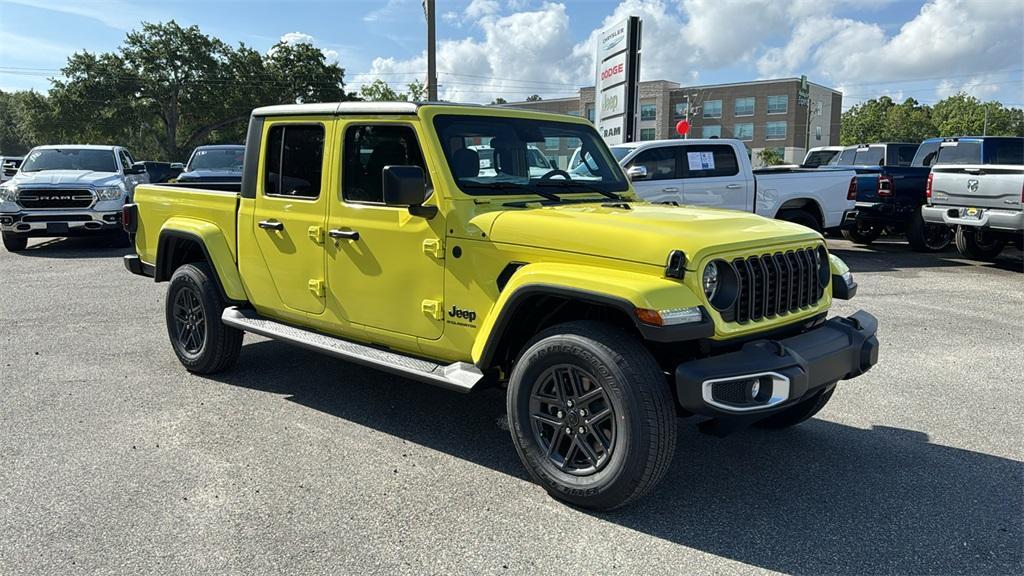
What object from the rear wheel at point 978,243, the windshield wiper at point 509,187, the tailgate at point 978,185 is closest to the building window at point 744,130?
the rear wheel at point 978,243

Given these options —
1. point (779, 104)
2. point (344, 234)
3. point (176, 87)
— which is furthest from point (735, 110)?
point (344, 234)

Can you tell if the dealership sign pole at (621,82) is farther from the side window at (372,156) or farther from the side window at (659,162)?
the side window at (372,156)

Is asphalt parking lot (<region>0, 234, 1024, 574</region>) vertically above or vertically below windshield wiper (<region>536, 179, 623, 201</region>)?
below

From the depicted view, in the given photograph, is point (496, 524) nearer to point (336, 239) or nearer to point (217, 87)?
point (336, 239)

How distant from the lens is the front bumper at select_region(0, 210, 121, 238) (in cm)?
1241

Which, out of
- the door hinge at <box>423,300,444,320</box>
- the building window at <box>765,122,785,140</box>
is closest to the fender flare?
the door hinge at <box>423,300,444,320</box>

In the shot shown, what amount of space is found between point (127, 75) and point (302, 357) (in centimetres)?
5236

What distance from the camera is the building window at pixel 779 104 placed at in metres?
78.2

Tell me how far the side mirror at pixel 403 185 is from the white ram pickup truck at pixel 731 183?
6353 mm

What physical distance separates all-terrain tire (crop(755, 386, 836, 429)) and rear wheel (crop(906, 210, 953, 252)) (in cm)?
1034

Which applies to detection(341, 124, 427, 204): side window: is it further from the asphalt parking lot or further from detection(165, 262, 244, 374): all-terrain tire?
detection(165, 262, 244, 374): all-terrain tire

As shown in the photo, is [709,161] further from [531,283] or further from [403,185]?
[531,283]

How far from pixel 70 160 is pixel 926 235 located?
50.3ft

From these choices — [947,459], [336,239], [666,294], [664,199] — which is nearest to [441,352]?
[336,239]
